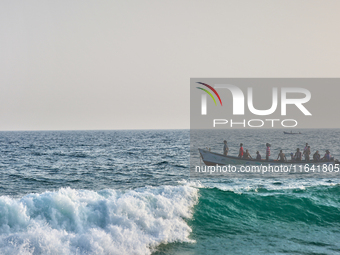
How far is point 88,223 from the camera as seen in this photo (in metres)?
9.71

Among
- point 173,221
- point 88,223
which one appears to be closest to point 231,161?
point 173,221

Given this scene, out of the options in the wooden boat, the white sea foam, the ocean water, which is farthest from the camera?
the wooden boat

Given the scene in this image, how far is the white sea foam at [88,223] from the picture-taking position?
832cm

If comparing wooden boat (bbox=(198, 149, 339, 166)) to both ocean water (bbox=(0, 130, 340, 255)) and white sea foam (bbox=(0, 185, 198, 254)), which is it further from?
white sea foam (bbox=(0, 185, 198, 254))

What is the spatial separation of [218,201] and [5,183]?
1489 cm

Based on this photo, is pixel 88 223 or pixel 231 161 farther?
pixel 231 161

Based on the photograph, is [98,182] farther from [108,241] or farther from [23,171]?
[108,241]

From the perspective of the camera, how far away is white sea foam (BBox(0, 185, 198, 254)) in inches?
328

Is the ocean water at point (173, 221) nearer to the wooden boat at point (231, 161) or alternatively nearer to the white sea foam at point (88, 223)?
the white sea foam at point (88, 223)

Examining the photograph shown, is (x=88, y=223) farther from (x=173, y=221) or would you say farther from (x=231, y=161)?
Result: (x=231, y=161)

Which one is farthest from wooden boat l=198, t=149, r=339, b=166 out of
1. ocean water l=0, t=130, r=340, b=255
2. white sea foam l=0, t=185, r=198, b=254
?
white sea foam l=0, t=185, r=198, b=254

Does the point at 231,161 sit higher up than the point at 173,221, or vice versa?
the point at 231,161

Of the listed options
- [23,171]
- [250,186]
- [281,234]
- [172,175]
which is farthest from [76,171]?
[281,234]

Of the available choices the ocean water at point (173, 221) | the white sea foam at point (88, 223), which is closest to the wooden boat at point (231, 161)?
the ocean water at point (173, 221)
